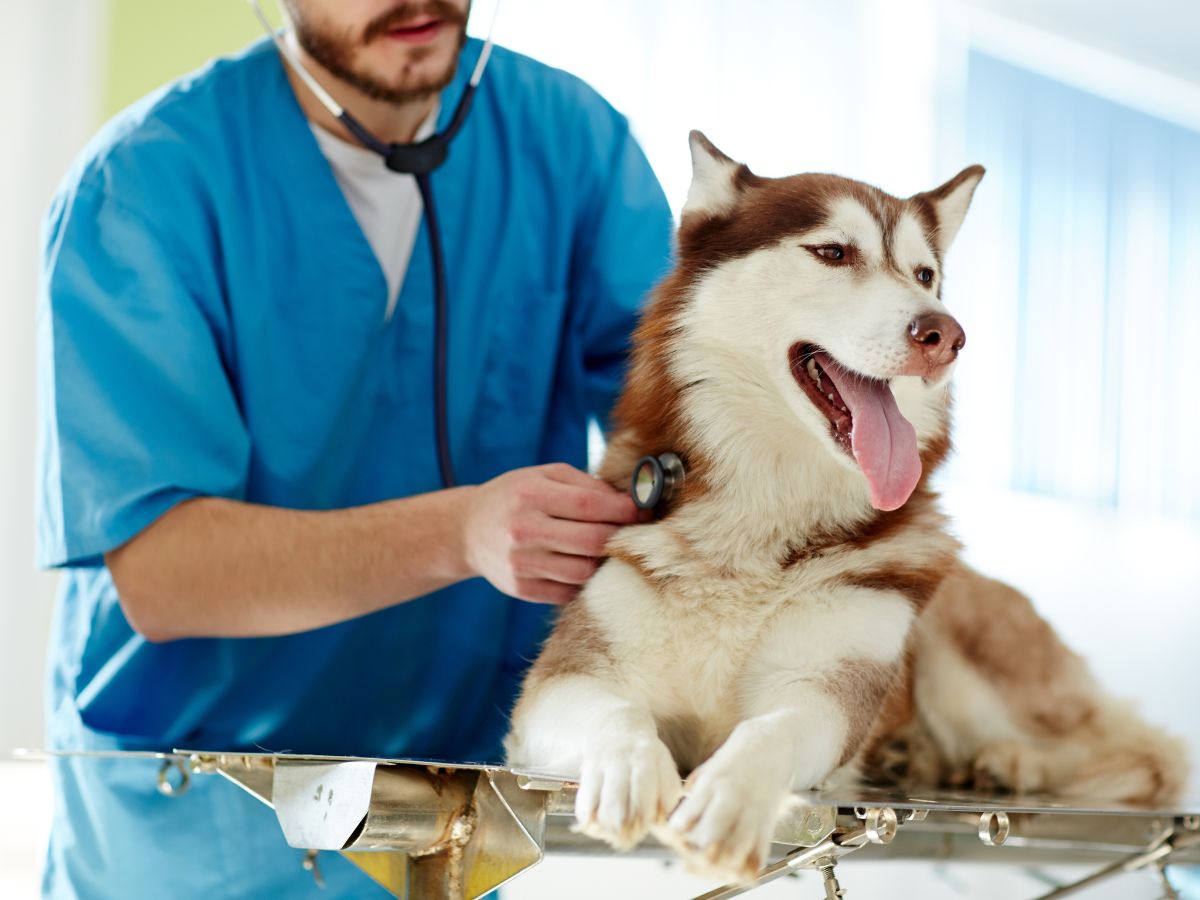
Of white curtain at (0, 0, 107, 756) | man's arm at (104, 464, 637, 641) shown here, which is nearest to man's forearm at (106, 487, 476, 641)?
man's arm at (104, 464, 637, 641)

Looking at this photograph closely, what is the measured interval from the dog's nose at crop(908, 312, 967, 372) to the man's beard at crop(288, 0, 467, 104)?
30.6 inches

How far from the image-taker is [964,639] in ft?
4.16

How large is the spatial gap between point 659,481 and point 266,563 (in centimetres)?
45

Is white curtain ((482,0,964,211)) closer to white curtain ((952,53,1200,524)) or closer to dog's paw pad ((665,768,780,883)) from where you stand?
white curtain ((952,53,1200,524))

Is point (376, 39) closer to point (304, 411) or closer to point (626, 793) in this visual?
point (304, 411)

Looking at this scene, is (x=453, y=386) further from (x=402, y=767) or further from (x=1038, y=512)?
(x=1038, y=512)

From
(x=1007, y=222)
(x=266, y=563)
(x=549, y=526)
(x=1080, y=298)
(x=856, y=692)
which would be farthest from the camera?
(x=1080, y=298)

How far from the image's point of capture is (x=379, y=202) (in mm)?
1440

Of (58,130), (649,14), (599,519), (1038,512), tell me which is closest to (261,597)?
(599,519)

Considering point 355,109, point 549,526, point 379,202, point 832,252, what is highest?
point 355,109

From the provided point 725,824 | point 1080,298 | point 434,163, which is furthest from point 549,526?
point 1080,298

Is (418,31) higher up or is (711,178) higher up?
(418,31)

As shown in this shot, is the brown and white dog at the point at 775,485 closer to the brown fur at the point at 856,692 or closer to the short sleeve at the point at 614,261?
the brown fur at the point at 856,692

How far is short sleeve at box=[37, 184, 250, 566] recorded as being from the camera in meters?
1.17
